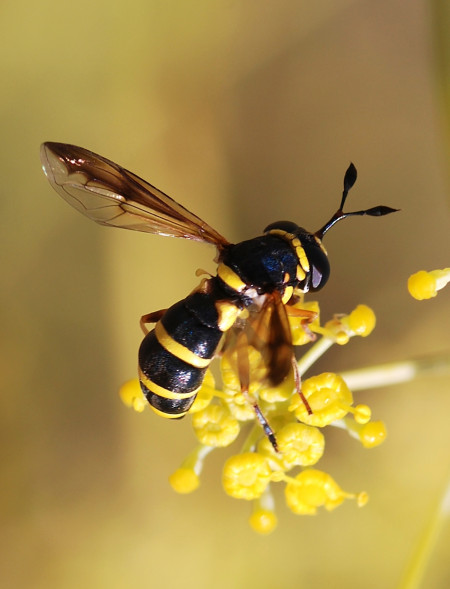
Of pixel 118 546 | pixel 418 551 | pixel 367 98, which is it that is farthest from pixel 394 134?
→ pixel 118 546

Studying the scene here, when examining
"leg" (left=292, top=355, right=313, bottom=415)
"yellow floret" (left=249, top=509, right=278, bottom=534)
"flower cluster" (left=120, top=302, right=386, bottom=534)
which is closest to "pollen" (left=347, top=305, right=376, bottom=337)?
"flower cluster" (left=120, top=302, right=386, bottom=534)

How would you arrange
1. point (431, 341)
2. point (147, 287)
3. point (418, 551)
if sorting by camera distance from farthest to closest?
point (147, 287) < point (431, 341) < point (418, 551)

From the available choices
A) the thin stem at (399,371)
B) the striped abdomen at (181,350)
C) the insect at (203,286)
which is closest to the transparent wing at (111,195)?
the insect at (203,286)

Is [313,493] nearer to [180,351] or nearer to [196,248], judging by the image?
[180,351]

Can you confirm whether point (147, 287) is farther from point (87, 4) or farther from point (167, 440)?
point (87, 4)

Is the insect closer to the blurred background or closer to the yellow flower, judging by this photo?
the yellow flower

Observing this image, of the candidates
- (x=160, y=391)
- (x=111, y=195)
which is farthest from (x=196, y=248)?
(x=160, y=391)
